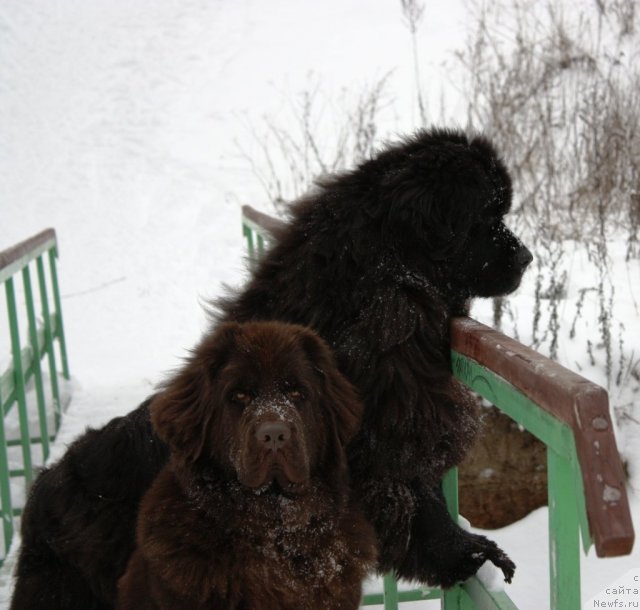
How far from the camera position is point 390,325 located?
7.55 feet

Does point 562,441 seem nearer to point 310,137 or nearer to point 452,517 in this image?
point 452,517

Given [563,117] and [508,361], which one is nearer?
[508,361]

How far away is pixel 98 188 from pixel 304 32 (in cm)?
529

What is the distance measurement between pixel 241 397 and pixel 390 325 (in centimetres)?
58

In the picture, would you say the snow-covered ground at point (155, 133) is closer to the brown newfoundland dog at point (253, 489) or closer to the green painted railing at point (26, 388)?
the green painted railing at point (26, 388)

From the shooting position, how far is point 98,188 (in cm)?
1114

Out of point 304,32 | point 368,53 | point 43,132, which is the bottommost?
point 43,132

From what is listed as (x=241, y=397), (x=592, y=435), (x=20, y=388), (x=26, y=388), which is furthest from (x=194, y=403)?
(x=26, y=388)

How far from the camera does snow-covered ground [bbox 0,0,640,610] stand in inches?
311

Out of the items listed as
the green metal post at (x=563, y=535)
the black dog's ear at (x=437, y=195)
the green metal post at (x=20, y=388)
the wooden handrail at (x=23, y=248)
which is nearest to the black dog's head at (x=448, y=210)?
the black dog's ear at (x=437, y=195)

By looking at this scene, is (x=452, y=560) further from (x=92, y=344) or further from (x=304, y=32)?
(x=304, y=32)

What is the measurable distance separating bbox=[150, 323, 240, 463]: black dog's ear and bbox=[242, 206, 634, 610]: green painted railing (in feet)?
2.02

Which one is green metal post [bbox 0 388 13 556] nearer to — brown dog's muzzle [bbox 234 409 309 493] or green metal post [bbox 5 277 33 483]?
green metal post [bbox 5 277 33 483]

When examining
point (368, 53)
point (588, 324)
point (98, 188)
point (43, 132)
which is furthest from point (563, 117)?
point (43, 132)
